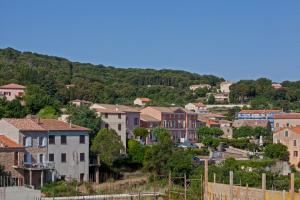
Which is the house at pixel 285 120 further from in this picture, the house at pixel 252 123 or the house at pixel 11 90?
the house at pixel 11 90

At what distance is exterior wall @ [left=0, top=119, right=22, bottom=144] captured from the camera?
25.4m

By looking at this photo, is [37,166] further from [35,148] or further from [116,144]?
[116,144]

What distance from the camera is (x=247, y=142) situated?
1772 inches

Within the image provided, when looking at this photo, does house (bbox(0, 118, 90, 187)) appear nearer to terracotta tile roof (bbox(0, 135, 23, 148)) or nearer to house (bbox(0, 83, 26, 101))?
terracotta tile roof (bbox(0, 135, 23, 148))

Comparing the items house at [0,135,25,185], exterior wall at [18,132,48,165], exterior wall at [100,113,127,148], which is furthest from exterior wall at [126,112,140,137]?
house at [0,135,25,185]

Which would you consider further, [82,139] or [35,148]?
[82,139]

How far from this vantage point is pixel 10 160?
24281 mm

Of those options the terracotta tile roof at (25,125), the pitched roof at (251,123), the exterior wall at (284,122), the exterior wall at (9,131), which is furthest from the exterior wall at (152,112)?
the exterior wall at (9,131)

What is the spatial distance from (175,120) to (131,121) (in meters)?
7.21

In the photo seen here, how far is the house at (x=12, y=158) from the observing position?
2406 cm

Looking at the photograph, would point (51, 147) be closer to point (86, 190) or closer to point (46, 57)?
point (86, 190)

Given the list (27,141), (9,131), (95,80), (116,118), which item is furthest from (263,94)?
(9,131)

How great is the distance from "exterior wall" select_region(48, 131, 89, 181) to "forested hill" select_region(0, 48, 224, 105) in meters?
25.7

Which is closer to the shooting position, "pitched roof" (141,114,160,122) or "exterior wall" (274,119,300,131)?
"pitched roof" (141,114,160,122)
